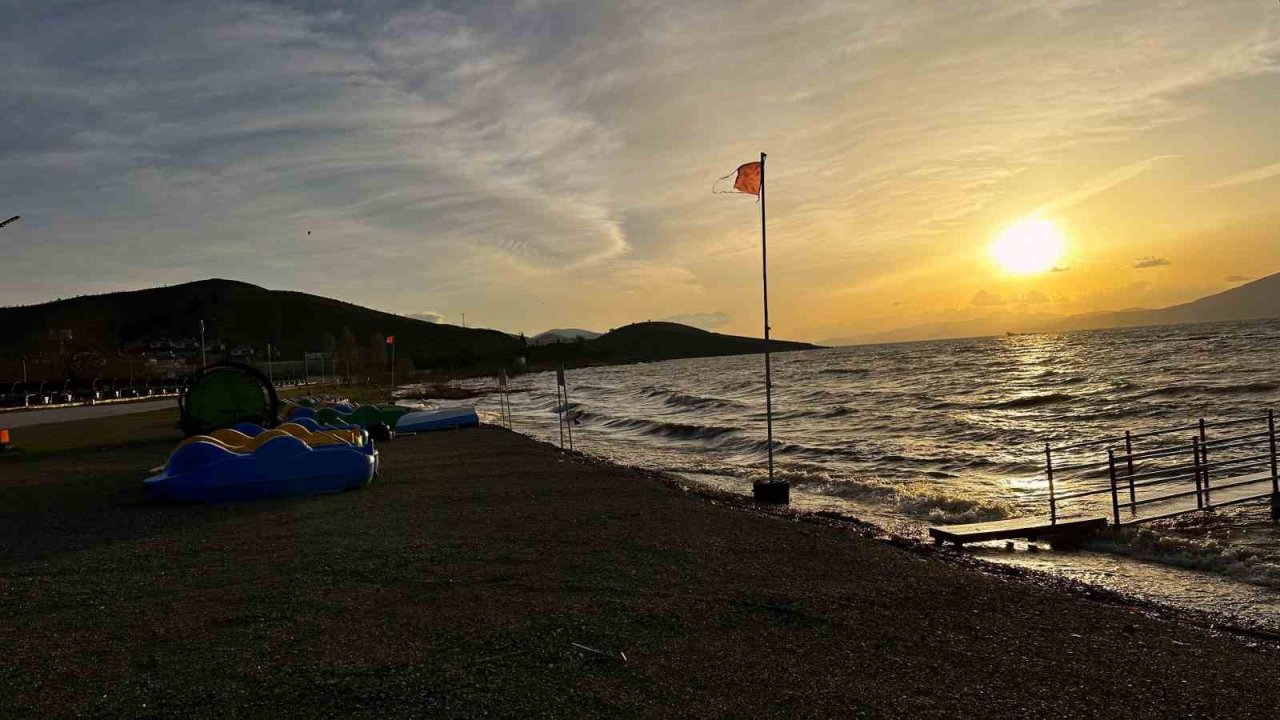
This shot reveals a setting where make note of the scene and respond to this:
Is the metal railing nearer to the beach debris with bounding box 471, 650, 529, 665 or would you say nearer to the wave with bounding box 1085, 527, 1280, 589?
the wave with bounding box 1085, 527, 1280, 589

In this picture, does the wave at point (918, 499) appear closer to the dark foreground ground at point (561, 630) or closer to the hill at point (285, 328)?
the dark foreground ground at point (561, 630)

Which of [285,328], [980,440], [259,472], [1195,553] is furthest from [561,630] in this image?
[285,328]

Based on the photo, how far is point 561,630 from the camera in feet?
21.5

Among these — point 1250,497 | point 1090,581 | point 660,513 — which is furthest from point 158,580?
point 1250,497

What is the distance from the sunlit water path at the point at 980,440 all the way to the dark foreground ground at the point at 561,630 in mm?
2524

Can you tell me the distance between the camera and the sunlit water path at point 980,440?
10.2 meters

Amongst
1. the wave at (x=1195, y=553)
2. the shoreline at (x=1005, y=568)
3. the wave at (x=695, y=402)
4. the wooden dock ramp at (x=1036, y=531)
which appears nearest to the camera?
the shoreline at (x=1005, y=568)

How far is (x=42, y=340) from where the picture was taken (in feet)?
236

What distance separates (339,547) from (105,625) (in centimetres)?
310

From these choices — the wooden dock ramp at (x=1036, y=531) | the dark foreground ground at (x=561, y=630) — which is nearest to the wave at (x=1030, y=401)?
the wooden dock ramp at (x=1036, y=531)

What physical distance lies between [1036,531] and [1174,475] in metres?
7.04

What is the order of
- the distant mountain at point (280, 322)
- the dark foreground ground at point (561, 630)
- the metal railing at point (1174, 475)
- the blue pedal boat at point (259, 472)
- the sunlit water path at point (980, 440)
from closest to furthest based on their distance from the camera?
the dark foreground ground at point (561, 630) → the sunlit water path at point (980, 440) → the metal railing at point (1174, 475) → the blue pedal boat at point (259, 472) → the distant mountain at point (280, 322)

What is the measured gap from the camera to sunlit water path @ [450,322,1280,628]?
10.2m

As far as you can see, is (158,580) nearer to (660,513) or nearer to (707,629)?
(707,629)
